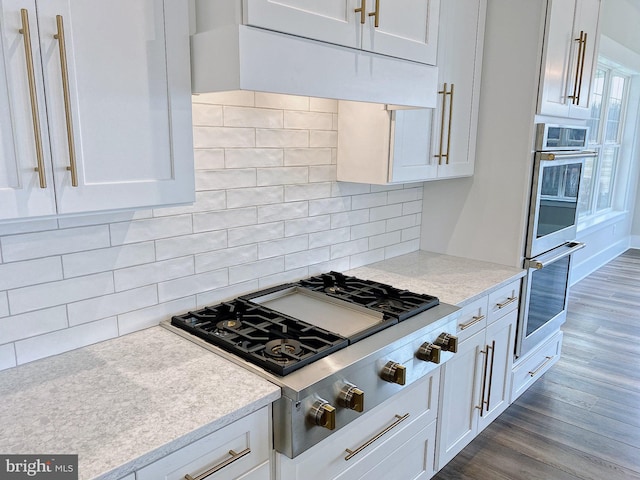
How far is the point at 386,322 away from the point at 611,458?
165 cm

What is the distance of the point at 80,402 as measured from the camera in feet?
3.96

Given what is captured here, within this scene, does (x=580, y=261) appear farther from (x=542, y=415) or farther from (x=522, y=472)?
(x=522, y=472)

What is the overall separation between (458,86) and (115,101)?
1.77 m

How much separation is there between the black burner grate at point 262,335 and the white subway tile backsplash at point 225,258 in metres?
0.15

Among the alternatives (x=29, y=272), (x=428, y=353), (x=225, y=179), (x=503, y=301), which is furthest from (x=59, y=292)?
(x=503, y=301)

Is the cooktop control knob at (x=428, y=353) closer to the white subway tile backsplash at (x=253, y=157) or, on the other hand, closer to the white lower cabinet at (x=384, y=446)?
the white lower cabinet at (x=384, y=446)

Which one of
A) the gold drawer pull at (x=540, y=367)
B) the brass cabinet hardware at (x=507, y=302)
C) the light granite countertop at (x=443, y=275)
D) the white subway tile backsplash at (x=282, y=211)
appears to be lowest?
the gold drawer pull at (x=540, y=367)

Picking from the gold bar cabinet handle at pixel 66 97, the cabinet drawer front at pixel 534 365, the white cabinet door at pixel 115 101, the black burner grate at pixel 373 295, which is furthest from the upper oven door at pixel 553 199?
the gold bar cabinet handle at pixel 66 97

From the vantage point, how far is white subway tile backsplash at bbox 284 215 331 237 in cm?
212

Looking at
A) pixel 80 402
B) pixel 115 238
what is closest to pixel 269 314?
pixel 115 238

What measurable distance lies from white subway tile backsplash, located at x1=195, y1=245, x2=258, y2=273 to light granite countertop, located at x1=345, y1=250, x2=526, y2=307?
624 mm

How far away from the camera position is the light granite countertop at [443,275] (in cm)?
215

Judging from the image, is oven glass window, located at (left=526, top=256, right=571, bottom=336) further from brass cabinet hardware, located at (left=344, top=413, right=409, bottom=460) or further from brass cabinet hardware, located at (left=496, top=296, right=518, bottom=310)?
brass cabinet hardware, located at (left=344, top=413, right=409, bottom=460)

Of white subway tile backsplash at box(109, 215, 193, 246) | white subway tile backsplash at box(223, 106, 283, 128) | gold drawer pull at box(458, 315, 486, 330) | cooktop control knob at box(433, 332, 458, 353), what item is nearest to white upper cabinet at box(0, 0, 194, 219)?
white subway tile backsplash at box(109, 215, 193, 246)
